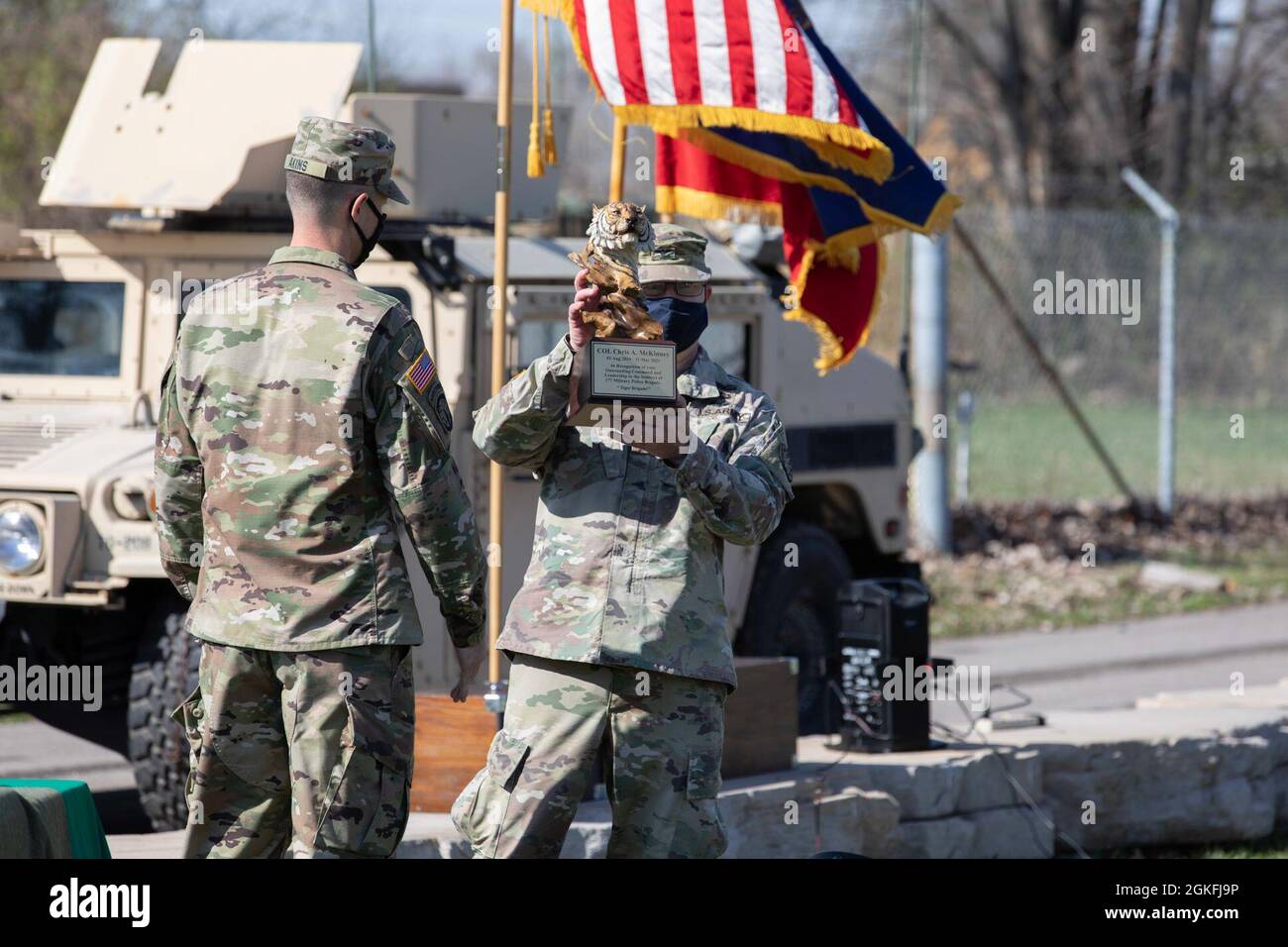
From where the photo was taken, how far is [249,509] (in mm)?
3596

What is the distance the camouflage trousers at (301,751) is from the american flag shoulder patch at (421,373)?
0.52 metres

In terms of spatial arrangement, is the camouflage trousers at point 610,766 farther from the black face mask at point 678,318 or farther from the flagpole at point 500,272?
the flagpole at point 500,272

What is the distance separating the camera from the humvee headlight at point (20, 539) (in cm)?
589

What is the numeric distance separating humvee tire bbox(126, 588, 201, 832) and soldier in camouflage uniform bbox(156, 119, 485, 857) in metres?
2.21

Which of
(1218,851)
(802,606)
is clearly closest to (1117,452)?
(802,606)

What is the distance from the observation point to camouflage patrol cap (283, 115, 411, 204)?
362 cm

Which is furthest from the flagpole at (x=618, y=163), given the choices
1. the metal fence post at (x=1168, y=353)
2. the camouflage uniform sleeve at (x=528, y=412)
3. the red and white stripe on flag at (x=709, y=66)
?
the metal fence post at (x=1168, y=353)

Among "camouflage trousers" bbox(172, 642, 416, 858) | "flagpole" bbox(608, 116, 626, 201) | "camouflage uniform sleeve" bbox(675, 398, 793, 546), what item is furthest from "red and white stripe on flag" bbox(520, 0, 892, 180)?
"camouflage trousers" bbox(172, 642, 416, 858)

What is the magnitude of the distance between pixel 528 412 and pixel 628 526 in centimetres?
36

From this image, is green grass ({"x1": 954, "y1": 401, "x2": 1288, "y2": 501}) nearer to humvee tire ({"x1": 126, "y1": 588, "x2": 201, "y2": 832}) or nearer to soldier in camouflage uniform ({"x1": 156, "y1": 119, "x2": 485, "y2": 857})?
humvee tire ({"x1": 126, "y1": 588, "x2": 201, "y2": 832})
